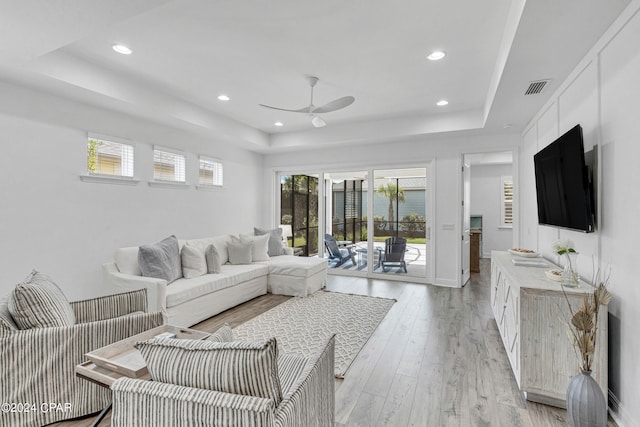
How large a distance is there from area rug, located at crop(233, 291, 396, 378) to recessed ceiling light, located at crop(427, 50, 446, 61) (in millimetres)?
2863

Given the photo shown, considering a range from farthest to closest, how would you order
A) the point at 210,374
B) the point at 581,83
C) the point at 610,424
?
the point at 581,83 → the point at 610,424 → the point at 210,374

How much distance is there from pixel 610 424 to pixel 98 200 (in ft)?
16.6

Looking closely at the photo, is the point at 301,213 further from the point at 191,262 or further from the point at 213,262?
the point at 191,262

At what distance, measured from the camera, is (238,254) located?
194 inches

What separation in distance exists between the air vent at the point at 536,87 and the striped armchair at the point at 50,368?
388 cm

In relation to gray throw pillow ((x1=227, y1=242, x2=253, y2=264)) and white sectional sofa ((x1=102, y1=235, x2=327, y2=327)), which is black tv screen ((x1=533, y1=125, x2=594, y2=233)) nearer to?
white sectional sofa ((x1=102, y1=235, x2=327, y2=327))

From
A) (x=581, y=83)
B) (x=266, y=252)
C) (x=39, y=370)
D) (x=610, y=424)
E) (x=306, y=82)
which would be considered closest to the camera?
(x=39, y=370)

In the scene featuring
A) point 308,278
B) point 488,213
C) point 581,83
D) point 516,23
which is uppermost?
point 516,23

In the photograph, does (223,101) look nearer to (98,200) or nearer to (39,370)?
(98,200)

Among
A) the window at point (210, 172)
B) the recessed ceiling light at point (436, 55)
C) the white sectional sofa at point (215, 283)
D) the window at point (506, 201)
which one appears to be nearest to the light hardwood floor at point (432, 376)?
the white sectional sofa at point (215, 283)

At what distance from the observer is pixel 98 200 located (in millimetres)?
3855

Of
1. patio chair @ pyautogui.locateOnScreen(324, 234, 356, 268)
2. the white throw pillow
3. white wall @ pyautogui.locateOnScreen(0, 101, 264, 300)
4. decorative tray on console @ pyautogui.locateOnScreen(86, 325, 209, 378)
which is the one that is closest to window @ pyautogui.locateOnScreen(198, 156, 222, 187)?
white wall @ pyautogui.locateOnScreen(0, 101, 264, 300)

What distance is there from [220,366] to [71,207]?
3550 mm

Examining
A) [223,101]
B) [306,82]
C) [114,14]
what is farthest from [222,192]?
[114,14]
